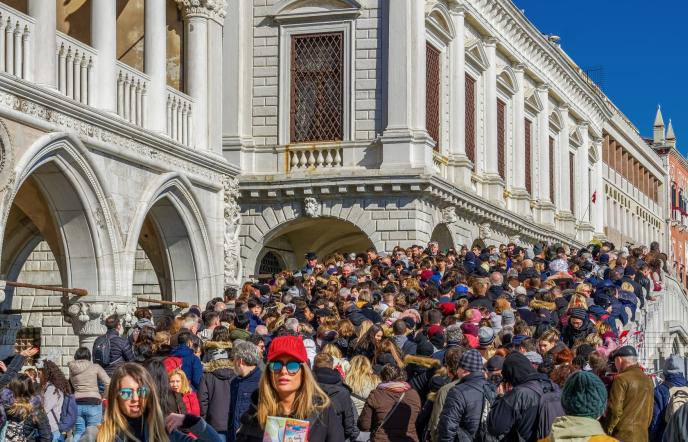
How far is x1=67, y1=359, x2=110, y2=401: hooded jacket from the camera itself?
13578 millimetres

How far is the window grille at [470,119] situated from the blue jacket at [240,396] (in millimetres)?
27782

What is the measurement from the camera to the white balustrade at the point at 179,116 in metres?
24.2

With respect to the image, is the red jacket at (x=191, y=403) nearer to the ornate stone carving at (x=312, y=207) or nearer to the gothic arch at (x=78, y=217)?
the gothic arch at (x=78, y=217)

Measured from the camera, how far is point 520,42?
144 ft

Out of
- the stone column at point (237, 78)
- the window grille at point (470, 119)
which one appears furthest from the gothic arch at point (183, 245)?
the window grille at point (470, 119)

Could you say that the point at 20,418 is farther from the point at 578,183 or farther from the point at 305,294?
the point at 578,183

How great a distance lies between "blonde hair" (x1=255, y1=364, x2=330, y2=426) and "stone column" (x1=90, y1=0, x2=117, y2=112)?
48.6 ft

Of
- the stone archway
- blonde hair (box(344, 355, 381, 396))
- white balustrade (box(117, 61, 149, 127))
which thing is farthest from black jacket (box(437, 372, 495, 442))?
the stone archway

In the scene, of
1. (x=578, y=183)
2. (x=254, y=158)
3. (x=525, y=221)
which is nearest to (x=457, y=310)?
(x=254, y=158)

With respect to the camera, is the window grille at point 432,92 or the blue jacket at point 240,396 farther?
the window grille at point 432,92

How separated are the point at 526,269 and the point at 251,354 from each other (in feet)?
45.0

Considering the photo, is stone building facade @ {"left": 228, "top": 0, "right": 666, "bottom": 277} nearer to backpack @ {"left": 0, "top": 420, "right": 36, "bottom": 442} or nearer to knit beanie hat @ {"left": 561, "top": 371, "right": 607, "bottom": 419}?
backpack @ {"left": 0, "top": 420, "right": 36, "bottom": 442}

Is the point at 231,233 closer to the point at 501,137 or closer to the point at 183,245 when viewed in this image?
the point at 183,245

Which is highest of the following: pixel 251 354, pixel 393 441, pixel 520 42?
pixel 520 42
